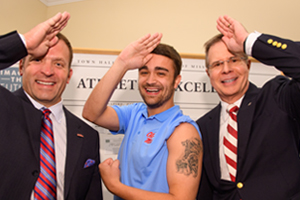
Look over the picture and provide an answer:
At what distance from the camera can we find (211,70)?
1895 mm

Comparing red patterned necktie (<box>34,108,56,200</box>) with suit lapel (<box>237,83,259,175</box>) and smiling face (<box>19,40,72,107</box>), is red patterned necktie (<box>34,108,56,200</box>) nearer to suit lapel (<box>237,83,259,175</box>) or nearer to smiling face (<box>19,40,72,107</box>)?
smiling face (<box>19,40,72,107</box>)

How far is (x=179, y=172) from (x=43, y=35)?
120 centimetres

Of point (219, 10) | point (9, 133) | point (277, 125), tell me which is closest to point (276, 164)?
point (277, 125)

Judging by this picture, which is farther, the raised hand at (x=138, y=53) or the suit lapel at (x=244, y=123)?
the raised hand at (x=138, y=53)

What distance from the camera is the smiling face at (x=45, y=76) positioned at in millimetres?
1656

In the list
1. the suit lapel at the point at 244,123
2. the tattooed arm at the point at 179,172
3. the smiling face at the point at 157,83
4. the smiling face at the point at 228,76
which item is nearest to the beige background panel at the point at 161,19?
the smiling face at the point at 228,76

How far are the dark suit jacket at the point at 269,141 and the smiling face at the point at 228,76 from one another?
0.41 ft

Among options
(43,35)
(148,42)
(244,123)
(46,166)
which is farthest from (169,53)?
(46,166)

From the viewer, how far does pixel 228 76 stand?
1.80 m

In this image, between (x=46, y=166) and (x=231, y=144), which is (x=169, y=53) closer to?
(x=231, y=144)

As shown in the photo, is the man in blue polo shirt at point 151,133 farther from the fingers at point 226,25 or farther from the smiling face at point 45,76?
Answer: the fingers at point 226,25

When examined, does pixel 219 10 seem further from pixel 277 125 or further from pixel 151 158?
pixel 151 158

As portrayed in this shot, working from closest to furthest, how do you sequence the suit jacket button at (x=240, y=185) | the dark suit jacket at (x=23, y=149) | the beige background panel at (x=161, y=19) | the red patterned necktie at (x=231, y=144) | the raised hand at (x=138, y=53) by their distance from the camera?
the dark suit jacket at (x=23, y=149)
the suit jacket button at (x=240, y=185)
the red patterned necktie at (x=231, y=144)
the raised hand at (x=138, y=53)
the beige background panel at (x=161, y=19)

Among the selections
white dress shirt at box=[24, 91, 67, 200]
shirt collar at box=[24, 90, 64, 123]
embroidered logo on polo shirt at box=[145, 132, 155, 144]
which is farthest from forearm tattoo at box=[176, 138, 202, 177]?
shirt collar at box=[24, 90, 64, 123]
